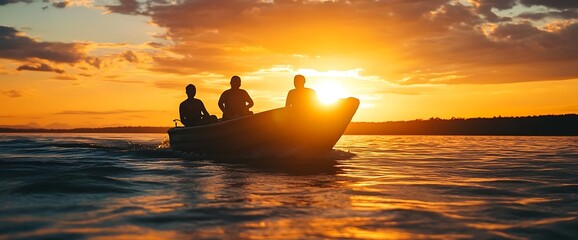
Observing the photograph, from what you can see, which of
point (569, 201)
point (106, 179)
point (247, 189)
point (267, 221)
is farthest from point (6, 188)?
point (569, 201)

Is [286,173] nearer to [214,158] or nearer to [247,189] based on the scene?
[247,189]

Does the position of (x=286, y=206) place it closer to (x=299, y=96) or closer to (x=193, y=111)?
(x=299, y=96)

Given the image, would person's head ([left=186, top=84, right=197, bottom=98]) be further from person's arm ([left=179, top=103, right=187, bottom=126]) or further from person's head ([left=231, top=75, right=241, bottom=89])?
person's head ([left=231, top=75, right=241, bottom=89])

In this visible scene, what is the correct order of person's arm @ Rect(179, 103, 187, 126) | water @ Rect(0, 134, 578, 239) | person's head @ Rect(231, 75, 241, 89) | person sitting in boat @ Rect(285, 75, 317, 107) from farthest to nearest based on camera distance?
person's arm @ Rect(179, 103, 187, 126), person's head @ Rect(231, 75, 241, 89), person sitting in boat @ Rect(285, 75, 317, 107), water @ Rect(0, 134, 578, 239)

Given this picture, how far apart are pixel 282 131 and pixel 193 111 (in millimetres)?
4129

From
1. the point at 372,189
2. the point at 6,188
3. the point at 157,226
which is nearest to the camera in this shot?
the point at 157,226

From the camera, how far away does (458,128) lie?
74000mm

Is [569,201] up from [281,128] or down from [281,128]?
down

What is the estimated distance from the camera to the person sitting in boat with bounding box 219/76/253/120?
55.2 feet

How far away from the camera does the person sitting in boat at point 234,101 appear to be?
16.8m

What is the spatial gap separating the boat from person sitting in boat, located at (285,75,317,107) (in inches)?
7.2

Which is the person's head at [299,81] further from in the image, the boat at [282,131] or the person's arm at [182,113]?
the person's arm at [182,113]

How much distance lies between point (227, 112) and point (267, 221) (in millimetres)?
11400

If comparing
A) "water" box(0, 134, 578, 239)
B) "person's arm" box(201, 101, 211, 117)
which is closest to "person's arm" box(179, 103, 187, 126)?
"person's arm" box(201, 101, 211, 117)
